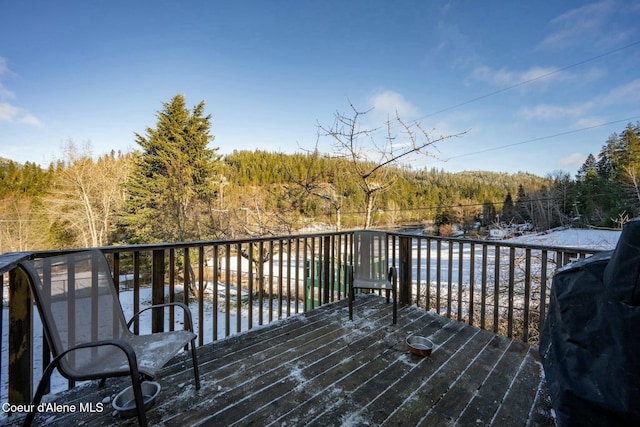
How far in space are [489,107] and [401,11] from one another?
6.54 metres

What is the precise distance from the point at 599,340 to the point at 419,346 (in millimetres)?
1295

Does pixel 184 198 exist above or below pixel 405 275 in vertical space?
above

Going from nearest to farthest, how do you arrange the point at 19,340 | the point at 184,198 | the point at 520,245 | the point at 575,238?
1. the point at 19,340
2. the point at 520,245
3. the point at 575,238
4. the point at 184,198

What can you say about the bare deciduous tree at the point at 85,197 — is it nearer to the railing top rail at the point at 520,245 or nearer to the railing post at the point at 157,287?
the railing post at the point at 157,287

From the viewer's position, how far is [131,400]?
63.9 inches

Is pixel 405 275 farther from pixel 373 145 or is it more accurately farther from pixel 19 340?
pixel 19 340

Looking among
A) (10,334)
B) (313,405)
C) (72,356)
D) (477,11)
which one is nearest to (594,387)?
(313,405)

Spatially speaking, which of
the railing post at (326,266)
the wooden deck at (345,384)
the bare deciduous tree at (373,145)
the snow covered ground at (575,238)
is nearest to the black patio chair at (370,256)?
the railing post at (326,266)

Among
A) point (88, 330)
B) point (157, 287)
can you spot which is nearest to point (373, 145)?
point (157, 287)

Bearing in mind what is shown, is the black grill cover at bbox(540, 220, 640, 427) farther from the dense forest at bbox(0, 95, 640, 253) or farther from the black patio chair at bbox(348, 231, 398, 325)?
the dense forest at bbox(0, 95, 640, 253)

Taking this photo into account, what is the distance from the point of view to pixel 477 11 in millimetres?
6746

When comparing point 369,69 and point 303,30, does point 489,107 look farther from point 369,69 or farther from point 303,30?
point 303,30

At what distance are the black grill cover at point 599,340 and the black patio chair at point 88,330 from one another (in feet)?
6.61

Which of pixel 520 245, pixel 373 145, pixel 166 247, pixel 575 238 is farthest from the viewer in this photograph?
pixel 575 238
